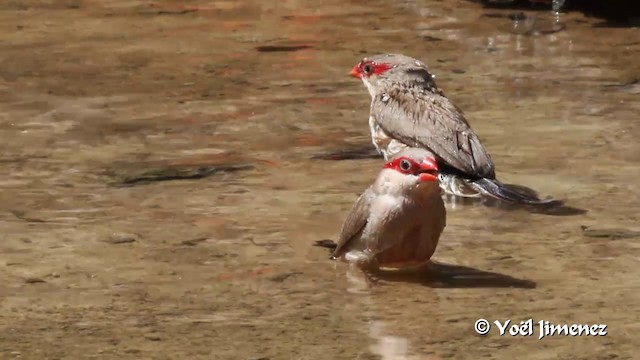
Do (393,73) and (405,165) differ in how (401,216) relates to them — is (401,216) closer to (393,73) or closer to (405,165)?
(405,165)

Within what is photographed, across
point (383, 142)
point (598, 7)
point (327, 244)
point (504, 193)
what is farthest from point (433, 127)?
point (598, 7)

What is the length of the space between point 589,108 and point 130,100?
307 cm

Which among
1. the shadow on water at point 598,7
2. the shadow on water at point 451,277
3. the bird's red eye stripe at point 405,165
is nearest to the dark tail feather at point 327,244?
the shadow on water at point 451,277

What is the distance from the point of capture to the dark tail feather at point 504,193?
7.97m

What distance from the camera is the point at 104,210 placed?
800 centimetres

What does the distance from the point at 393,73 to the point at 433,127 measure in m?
0.83

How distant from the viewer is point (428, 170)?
675cm

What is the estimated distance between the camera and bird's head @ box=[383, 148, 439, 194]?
6738mm

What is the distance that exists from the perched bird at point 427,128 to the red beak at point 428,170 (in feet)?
4.23

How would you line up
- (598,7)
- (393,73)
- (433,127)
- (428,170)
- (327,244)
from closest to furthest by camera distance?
(428,170) < (327,244) < (433,127) < (393,73) < (598,7)

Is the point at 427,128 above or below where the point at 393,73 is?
below

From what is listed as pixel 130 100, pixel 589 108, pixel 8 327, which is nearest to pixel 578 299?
pixel 8 327

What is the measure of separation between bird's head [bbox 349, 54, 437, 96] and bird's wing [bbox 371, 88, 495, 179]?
0.10 m

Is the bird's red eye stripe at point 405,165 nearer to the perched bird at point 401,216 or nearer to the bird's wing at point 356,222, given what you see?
the perched bird at point 401,216
